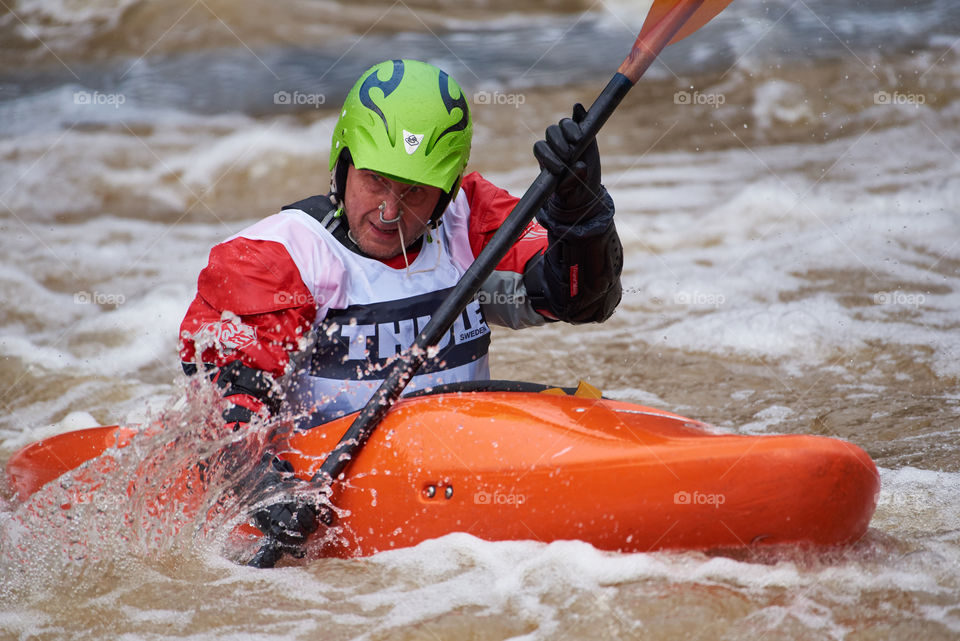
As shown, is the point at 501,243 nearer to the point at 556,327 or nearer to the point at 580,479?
the point at 580,479

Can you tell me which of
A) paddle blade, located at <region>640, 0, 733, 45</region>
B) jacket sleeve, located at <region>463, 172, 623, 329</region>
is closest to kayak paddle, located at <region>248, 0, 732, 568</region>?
paddle blade, located at <region>640, 0, 733, 45</region>

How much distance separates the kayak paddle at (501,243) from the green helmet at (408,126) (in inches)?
8.7

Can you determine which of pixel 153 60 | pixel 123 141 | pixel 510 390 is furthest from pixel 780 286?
pixel 153 60

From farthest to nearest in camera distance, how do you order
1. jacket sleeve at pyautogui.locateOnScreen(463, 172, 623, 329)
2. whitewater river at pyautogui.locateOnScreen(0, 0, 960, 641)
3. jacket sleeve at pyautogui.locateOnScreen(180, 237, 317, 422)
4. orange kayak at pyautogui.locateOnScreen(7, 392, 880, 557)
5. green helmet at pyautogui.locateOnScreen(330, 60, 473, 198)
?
1. jacket sleeve at pyautogui.locateOnScreen(463, 172, 623, 329)
2. green helmet at pyautogui.locateOnScreen(330, 60, 473, 198)
3. jacket sleeve at pyautogui.locateOnScreen(180, 237, 317, 422)
4. whitewater river at pyautogui.locateOnScreen(0, 0, 960, 641)
5. orange kayak at pyautogui.locateOnScreen(7, 392, 880, 557)

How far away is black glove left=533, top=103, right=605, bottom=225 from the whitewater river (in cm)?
86

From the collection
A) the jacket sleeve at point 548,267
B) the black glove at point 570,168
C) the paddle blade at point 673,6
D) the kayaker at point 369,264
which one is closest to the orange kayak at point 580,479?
the kayaker at point 369,264

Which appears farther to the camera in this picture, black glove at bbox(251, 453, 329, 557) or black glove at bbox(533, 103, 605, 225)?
black glove at bbox(533, 103, 605, 225)

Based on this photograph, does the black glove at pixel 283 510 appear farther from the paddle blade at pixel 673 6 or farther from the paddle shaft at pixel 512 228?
the paddle blade at pixel 673 6

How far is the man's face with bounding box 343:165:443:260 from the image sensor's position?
2.54 m

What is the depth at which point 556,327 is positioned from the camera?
5.30m

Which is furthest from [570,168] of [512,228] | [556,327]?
[556,327]

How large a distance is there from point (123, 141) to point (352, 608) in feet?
22.6

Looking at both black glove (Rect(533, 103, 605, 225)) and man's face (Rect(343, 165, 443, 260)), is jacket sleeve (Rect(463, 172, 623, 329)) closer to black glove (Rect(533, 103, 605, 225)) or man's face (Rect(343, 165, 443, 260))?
black glove (Rect(533, 103, 605, 225))

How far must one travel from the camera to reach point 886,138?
7.80 metres
